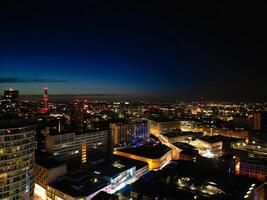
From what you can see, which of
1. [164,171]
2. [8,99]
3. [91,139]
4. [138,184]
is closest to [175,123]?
[91,139]

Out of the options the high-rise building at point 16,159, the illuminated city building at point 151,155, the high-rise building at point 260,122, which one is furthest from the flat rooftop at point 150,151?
the high-rise building at point 260,122

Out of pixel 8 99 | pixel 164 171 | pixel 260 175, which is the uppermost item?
pixel 8 99

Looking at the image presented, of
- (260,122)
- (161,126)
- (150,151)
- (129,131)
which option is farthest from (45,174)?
(260,122)

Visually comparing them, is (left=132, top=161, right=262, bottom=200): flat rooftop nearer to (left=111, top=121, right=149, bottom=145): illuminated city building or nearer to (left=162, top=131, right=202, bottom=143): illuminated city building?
(left=111, top=121, right=149, bottom=145): illuminated city building

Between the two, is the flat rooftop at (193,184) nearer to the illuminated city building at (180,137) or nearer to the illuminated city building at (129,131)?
the illuminated city building at (129,131)

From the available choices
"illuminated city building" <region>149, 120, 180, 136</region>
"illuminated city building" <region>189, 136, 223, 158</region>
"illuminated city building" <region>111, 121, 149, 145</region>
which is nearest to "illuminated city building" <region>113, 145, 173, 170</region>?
"illuminated city building" <region>111, 121, 149, 145</region>

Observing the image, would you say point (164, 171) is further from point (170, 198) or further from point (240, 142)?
point (240, 142)
